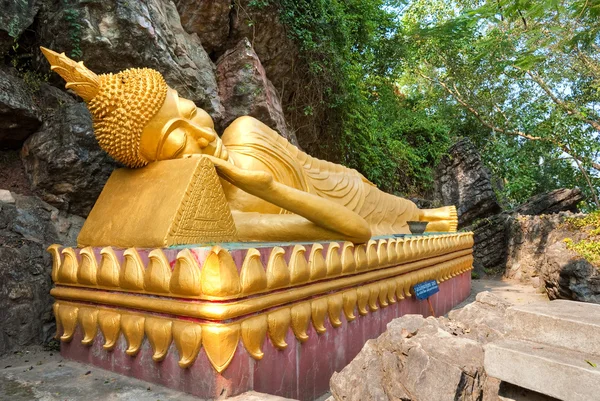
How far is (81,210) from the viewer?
300cm

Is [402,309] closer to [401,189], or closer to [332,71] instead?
[332,71]

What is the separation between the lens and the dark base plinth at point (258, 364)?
1.58 meters

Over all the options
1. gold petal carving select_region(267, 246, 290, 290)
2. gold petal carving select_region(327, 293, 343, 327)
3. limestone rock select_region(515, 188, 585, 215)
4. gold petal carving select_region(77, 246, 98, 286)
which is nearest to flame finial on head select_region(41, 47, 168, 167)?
gold petal carving select_region(77, 246, 98, 286)

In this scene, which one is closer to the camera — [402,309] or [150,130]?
[150,130]

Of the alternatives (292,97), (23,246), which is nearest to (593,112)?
(292,97)

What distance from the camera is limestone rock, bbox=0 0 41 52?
279cm

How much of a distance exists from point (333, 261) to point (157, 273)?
0.90 metres

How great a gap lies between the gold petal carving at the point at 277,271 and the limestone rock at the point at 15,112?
83.1 inches

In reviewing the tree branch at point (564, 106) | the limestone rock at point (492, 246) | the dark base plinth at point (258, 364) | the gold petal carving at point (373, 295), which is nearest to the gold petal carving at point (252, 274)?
the dark base plinth at point (258, 364)

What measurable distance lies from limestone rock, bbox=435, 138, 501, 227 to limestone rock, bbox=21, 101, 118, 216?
670 centimetres

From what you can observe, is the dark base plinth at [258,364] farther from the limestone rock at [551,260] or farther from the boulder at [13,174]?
the limestone rock at [551,260]

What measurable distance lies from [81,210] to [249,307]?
1933 millimetres

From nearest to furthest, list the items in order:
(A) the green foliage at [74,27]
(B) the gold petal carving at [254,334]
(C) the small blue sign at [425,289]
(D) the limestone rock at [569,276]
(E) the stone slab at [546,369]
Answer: (E) the stone slab at [546,369], (B) the gold petal carving at [254,334], (A) the green foliage at [74,27], (C) the small blue sign at [425,289], (D) the limestone rock at [569,276]

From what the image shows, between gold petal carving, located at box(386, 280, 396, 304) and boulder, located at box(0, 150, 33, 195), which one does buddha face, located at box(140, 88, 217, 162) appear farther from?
gold petal carving, located at box(386, 280, 396, 304)
